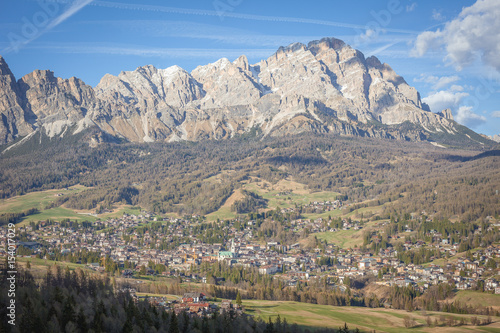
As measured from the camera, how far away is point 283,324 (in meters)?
77.5

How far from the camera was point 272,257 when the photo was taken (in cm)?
16212

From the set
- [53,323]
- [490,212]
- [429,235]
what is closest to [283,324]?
[53,323]

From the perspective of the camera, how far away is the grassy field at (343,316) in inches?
3346

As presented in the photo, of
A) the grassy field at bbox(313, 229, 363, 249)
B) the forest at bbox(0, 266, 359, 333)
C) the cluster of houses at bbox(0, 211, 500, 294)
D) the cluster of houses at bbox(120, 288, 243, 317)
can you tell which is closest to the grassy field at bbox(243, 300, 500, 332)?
the cluster of houses at bbox(120, 288, 243, 317)

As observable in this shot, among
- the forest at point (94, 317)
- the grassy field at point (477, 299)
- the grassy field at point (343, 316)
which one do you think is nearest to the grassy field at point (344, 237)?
the grassy field at point (477, 299)

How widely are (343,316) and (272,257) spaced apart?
69758 mm

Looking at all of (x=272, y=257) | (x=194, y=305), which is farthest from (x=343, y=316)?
(x=272, y=257)

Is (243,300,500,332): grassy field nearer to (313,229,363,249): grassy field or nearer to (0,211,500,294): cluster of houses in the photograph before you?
(0,211,500,294): cluster of houses

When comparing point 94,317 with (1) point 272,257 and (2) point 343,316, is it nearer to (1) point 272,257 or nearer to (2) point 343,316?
(2) point 343,316

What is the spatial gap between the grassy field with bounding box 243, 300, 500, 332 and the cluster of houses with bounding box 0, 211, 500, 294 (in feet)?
44.8

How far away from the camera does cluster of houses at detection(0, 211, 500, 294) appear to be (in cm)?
12566

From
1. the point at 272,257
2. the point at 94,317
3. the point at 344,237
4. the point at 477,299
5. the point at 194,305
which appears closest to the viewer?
the point at 94,317

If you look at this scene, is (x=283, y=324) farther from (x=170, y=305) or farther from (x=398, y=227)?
(x=398, y=227)

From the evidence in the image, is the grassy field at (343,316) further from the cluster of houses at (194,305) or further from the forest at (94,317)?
the forest at (94,317)
